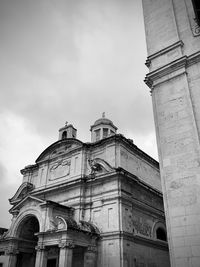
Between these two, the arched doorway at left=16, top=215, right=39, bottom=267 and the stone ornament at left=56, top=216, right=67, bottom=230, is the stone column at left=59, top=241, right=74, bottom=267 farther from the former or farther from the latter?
the arched doorway at left=16, top=215, right=39, bottom=267

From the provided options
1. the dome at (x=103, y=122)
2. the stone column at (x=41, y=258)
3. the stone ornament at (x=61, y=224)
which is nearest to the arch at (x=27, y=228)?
the stone column at (x=41, y=258)

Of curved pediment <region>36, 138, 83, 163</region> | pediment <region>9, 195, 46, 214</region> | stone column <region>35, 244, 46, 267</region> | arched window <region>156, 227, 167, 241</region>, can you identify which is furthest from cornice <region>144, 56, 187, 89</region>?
arched window <region>156, 227, 167, 241</region>

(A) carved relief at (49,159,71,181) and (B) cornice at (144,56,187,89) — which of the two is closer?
(B) cornice at (144,56,187,89)

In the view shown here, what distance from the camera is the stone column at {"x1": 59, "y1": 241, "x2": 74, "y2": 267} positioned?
15500 mm

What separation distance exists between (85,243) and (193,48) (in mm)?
13528

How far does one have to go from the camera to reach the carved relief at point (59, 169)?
23.3 meters

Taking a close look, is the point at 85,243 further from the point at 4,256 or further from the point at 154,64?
the point at 154,64

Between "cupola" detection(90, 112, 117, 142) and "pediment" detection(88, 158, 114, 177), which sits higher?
"cupola" detection(90, 112, 117, 142)

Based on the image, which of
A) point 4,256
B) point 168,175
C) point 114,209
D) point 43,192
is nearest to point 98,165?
point 114,209

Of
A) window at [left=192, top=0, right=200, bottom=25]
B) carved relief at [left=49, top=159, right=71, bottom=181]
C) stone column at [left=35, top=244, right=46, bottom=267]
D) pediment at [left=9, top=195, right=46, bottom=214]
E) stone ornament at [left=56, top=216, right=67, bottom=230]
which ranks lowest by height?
stone column at [left=35, top=244, right=46, bottom=267]

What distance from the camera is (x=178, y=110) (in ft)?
33.0

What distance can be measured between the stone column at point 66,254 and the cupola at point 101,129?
503 inches

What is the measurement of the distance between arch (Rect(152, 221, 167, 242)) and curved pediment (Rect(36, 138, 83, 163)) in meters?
9.47

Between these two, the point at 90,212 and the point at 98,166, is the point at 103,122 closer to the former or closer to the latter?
the point at 98,166
